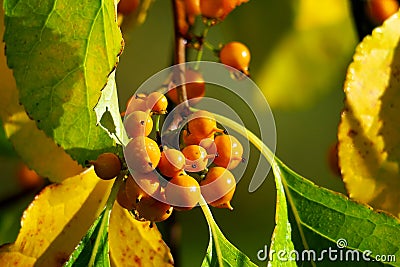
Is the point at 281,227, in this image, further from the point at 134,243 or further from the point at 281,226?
the point at 134,243

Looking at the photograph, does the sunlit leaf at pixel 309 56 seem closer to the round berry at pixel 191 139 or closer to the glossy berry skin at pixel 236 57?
the glossy berry skin at pixel 236 57

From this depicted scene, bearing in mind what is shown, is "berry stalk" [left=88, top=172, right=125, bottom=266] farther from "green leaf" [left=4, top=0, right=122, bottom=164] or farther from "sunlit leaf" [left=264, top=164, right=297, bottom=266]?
"sunlit leaf" [left=264, top=164, right=297, bottom=266]

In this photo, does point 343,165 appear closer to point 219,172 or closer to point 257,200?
point 219,172

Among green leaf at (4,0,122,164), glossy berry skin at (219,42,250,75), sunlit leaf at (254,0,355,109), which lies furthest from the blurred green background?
green leaf at (4,0,122,164)

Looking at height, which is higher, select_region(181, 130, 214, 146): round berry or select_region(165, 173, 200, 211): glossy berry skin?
select_region(181, 130, 214, 146): round berry

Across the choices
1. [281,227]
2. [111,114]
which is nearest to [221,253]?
[281,227]

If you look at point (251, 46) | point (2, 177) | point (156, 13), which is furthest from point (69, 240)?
point (156, 13)
